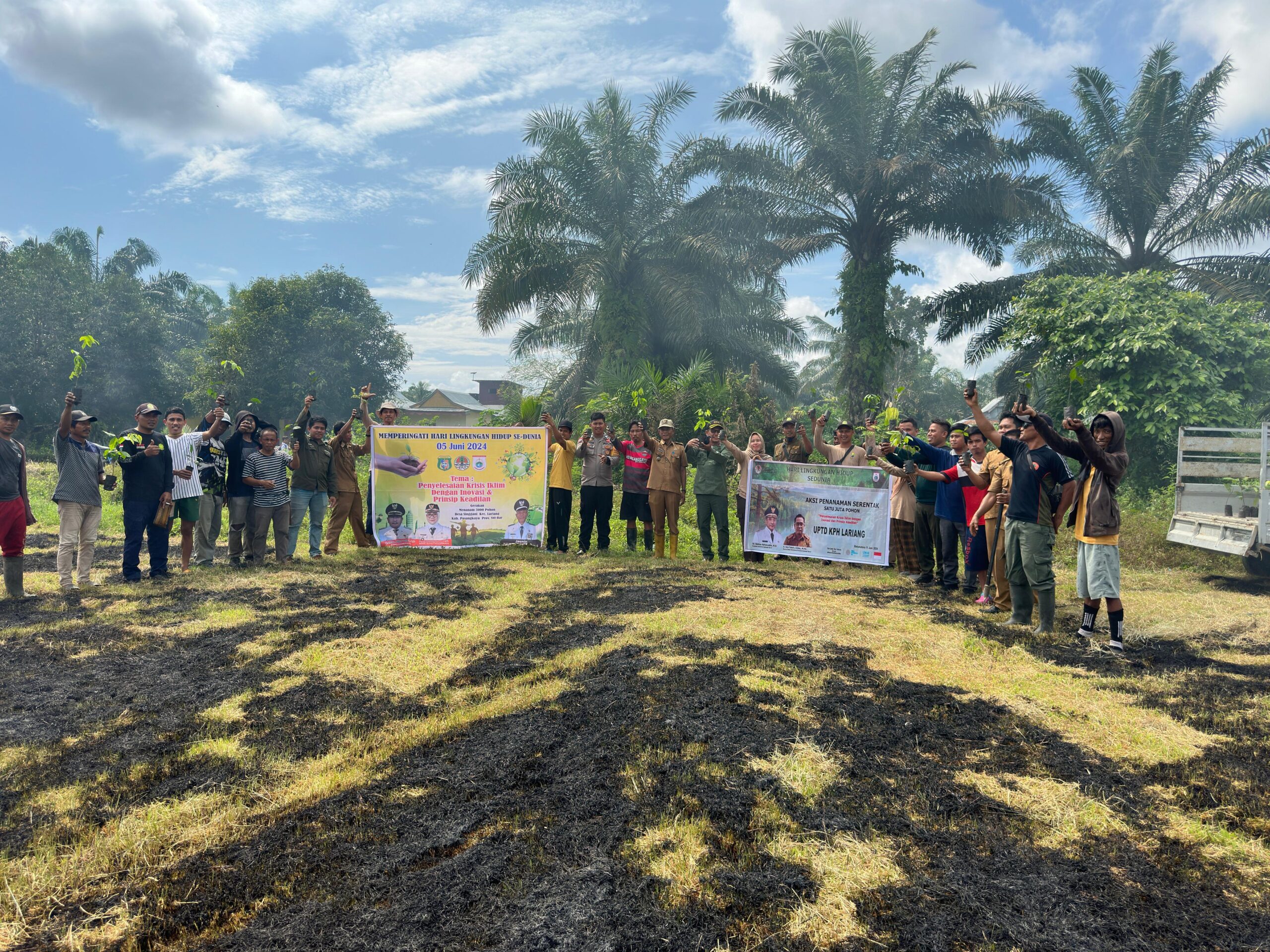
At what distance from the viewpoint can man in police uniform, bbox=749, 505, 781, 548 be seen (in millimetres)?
9805

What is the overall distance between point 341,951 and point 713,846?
136 centimetres

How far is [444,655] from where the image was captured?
5.50 metres

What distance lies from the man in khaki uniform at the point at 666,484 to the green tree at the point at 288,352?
3222cm

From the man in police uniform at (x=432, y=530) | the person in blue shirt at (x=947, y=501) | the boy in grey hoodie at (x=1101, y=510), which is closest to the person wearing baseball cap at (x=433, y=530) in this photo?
the man in police uniform at (x=432, y=530)

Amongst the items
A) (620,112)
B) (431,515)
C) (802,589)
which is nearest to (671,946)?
(802,589)

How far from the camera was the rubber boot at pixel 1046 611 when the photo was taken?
20.0ft

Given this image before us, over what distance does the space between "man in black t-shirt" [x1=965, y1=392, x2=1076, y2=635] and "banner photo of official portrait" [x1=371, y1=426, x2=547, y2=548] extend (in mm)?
5945

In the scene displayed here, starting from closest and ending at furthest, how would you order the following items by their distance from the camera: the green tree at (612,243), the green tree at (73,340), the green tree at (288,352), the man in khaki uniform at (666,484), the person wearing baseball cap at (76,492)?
1. the person wearing baseball cap at (76,492)
2. the man in khaki uniform at (666,484)
3. the green tree at (612,243)
4. the green tree at (73,340)
5. the green tree at (288,352)

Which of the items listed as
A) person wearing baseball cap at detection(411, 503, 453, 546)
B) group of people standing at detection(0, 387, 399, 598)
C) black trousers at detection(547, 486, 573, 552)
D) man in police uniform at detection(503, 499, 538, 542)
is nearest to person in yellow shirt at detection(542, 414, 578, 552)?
black trousers at detection(547, 486, 573, 552)

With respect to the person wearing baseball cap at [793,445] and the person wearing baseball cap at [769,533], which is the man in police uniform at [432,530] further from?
the person wearing baseball cap at [793,445]

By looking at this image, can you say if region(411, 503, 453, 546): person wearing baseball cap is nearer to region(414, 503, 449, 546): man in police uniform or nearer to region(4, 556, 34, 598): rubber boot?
region(414, 503, 449, 546): man in police uniform

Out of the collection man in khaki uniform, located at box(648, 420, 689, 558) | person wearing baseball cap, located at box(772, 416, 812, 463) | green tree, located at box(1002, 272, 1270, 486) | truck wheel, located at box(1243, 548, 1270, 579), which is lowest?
truck wheel, located at box(1243, 548, 1270, 579)

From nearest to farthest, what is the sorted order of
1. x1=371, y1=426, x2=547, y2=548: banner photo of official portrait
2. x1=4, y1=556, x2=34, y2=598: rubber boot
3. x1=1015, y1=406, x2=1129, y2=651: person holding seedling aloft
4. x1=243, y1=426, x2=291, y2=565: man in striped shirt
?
x1=1015, y1=406, x2=1129, y2=651: person holding seedling aloft, x1=4, y1=556, x2=34, y2=598: rubber boot, x1=243, y1=426, x2=291, y2=565: man in striped shirt, x1=371, y1=426, x2=547, y2=548: banner photo of official portrait

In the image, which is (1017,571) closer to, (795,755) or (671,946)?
(795,755)
